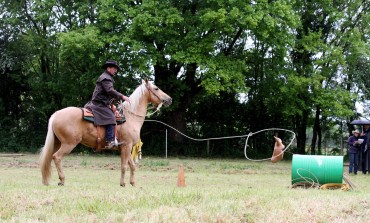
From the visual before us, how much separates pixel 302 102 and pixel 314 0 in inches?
243

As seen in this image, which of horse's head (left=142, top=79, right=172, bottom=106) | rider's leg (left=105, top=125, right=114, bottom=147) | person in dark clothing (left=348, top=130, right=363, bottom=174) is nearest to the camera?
rider's leg (left=105, top=125, right=114, bottom=147)

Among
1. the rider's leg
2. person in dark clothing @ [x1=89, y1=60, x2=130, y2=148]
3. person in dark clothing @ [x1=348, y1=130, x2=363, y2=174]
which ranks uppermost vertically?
person in dark clothing @ [x1=89, y1=60, x2=130, y2=148]

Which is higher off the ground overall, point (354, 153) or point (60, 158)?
point (60, 158)

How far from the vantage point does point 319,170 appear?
39.7ft

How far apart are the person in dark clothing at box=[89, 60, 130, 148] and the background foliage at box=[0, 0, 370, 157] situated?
14240 millimetres

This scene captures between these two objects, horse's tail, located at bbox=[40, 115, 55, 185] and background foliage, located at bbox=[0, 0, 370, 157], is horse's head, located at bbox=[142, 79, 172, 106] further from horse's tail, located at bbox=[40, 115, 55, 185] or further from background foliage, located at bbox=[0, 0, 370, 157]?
background foliage, located at bbox=[0, 0, 370, 157]

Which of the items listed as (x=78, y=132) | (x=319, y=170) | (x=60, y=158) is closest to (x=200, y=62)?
(x=319, y=170)

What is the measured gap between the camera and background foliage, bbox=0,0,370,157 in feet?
82.9

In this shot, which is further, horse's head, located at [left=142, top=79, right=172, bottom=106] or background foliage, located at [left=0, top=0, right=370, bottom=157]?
background foliage, located at [left=0, top=0, right=370, bottom=157]

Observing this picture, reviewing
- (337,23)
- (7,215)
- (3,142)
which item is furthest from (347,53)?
(7,215)

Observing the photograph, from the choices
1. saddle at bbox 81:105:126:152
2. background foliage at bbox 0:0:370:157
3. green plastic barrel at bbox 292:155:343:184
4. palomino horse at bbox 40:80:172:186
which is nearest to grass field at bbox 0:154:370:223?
palomino horse at bbox 40:80:172:186

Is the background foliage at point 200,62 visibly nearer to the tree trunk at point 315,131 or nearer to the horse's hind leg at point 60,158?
the tree trunk at point 315,131

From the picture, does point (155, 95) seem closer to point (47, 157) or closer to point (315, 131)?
point (47, 157)

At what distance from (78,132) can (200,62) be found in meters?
15.2
